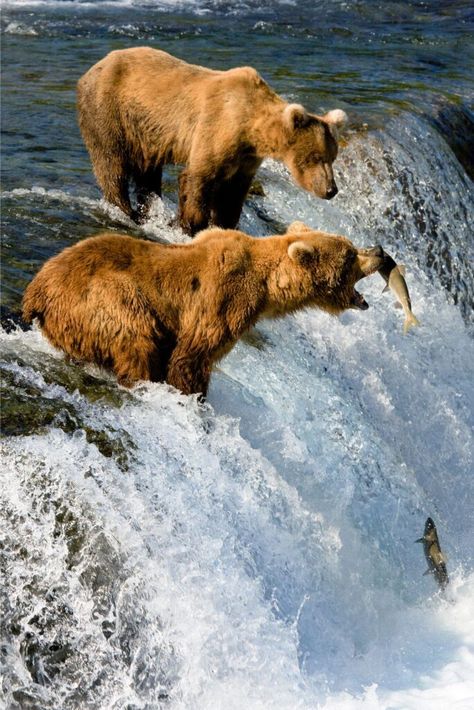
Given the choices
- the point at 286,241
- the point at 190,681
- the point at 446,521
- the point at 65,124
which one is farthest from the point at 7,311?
the point at 65,124

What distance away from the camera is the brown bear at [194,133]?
780 cm

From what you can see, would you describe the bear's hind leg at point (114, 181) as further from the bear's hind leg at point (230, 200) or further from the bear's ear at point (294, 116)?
the bear's ear at point (294, 116)

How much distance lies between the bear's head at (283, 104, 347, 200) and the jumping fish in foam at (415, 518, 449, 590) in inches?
105

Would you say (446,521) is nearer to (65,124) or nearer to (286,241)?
(286,241)

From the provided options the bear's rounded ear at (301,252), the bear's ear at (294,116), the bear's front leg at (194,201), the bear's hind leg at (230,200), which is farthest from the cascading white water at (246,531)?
the bear's ear at (294,116)

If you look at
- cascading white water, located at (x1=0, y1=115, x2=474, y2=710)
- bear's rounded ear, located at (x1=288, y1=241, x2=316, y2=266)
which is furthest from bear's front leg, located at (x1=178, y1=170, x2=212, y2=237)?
bear's rounded ear, located at (x1=288, y1=241, x2=316, y2=266)

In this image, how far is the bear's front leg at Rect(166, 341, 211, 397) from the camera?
5695 millimetres

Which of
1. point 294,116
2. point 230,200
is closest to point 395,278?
point 294,116

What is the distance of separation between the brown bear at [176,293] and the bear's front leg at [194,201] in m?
1.84

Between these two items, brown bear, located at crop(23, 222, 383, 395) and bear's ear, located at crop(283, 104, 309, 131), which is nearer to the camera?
brown bear, located at crop(23, 222, 383, 395)

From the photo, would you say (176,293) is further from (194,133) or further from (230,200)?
(194,133)

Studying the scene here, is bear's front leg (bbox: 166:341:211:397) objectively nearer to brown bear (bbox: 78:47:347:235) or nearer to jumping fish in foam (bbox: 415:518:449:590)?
jumping fish in foam (bbox: 415:518:449:590)

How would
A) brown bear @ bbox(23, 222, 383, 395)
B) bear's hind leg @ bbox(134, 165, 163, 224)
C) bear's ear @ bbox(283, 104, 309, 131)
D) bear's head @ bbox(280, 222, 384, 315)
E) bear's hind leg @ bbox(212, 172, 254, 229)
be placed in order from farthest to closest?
bear's hind leg @ bbox(134, 165, 163, 224)
bear's hind leg @ bbox(212, 172, 254, 229)
bear's ear @ bbox(283, 104, 309, 131)
bear's head @ bbox(280, 222, 384, 315)
brown bear @ bbox(23, 222, 383, 395)

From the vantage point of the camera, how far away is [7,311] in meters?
6.29
